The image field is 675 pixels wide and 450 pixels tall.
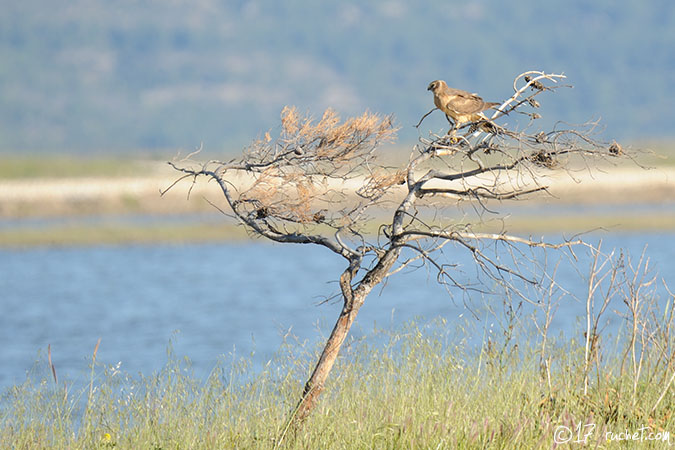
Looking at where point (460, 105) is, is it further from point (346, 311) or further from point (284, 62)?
point (284, 62)

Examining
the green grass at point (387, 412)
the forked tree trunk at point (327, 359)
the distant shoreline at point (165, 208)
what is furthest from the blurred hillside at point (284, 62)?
the forked tree trunk at point (327, 359)

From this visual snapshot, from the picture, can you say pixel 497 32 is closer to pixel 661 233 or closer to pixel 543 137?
pixel 661 233

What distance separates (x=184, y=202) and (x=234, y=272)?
16714 mm

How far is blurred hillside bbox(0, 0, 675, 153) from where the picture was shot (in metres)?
128

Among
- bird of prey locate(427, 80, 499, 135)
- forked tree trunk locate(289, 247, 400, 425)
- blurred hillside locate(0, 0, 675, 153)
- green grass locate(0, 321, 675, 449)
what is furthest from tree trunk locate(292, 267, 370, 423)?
blurred hillside locate(0, 0, 675, 153)

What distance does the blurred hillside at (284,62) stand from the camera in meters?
128

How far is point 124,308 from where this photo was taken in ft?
77.3

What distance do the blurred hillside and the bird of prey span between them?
332 feet

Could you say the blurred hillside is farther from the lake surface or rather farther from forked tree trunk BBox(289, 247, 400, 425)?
forked tree trunk BBox(289, 247, 400, 425)

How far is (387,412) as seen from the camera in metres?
6.67

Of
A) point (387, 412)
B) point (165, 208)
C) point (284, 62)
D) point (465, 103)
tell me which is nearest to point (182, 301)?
point (387, 412)

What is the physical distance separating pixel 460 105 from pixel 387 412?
1.98 metres

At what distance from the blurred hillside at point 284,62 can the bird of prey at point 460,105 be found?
332 feet

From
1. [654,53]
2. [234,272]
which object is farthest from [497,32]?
[234,272]
